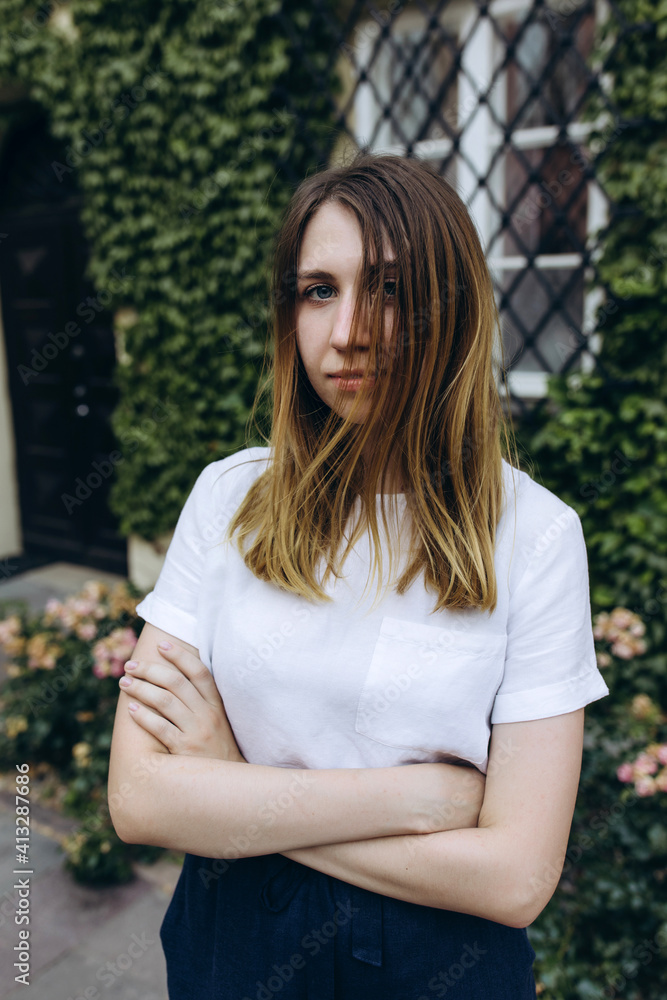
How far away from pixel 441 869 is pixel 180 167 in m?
3.69

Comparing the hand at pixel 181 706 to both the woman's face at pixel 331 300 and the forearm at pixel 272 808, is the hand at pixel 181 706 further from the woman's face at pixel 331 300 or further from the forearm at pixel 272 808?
the woman's face at pixel 331 300

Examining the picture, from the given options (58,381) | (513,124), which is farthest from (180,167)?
(58,381)

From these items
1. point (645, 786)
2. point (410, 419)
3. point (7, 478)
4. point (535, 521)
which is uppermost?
point (410, 419)

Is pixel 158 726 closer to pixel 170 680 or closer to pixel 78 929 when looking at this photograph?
pixel 170 680

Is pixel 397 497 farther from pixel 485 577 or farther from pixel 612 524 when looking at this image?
pixel 612 524

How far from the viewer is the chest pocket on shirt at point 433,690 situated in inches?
37.9

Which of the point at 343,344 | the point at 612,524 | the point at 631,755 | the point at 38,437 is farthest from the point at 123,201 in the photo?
the point at 631,755

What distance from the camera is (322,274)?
3.36 feet

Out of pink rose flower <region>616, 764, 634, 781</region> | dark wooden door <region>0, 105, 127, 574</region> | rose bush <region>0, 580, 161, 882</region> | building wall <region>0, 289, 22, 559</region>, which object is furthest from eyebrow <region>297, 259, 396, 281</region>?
building wall <region>0, 289, 22, 559</region>

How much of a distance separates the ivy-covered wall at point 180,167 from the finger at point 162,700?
224 centimetres

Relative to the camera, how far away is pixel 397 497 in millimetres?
1094

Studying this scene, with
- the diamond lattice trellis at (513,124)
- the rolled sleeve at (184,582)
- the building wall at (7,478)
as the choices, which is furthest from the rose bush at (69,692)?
the building wall at (7,478)

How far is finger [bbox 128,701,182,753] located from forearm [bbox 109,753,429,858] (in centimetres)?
6

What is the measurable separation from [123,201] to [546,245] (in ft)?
7.50
